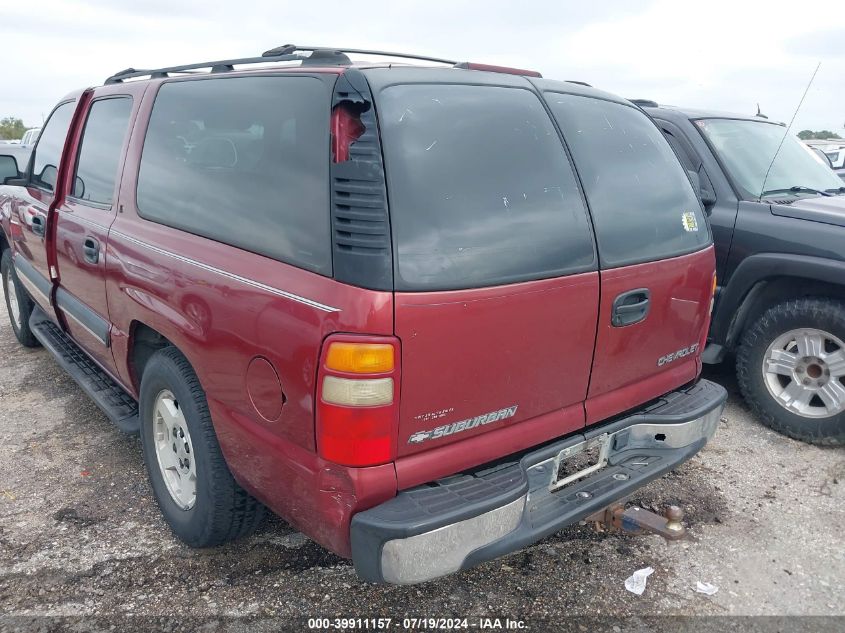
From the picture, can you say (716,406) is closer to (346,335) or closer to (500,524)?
(500,524)

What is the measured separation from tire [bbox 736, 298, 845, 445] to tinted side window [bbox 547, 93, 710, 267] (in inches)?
53.1

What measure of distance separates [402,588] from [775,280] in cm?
293

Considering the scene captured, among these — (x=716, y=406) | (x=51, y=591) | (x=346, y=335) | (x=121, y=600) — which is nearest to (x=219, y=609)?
(x=121, y=600)

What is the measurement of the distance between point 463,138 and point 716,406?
1.66 m

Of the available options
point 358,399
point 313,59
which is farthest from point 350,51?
point 358,399

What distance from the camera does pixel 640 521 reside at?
A: 299 cm

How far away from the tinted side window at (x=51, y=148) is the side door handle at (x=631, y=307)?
332 centimetres

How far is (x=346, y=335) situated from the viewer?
6.14 ft

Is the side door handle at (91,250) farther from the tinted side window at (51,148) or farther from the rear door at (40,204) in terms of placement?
the tinted side window at (51,148)

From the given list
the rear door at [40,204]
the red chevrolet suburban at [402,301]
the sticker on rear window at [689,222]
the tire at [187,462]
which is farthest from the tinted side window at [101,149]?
the sticker on rear window at [689,222]

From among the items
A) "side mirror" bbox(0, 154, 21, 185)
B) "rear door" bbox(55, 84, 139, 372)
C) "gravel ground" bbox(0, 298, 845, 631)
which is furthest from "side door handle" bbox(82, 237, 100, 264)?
"side mirror" bbox(0, 154, 21, 185)

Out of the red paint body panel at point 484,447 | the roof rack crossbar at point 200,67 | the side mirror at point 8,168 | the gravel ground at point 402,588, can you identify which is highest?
the roof rack crossbar at point 200,67

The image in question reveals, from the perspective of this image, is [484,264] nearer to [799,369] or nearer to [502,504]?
[502,504]

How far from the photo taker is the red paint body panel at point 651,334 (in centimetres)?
245
